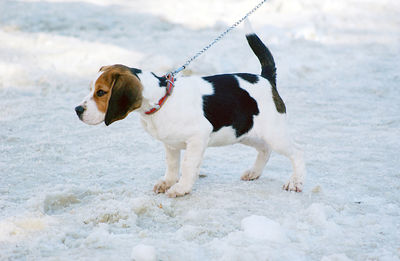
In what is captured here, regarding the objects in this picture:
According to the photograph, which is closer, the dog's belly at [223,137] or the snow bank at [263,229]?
the snow bank at [263,229]

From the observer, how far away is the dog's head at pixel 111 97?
10.6 ft

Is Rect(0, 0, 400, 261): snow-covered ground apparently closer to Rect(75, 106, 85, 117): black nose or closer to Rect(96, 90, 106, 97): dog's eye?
Rect(75, 106, 85, 117): black nose

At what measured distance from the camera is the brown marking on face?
322cm

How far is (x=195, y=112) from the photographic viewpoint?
11.6 feet

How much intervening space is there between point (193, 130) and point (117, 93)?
0.63 meters

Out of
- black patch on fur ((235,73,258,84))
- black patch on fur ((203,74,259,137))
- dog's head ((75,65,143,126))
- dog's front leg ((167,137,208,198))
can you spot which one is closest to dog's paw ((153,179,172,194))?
dog's front leg ((167,137,208,198))

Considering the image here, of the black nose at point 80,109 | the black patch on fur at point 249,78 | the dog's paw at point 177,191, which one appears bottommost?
the dog's paw at point 177,191

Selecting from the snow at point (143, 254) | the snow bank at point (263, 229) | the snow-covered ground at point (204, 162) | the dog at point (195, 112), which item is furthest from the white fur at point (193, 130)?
the snow at point (143, 254)

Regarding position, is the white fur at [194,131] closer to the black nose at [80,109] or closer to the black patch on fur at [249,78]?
the black patch on fur at [249,78]

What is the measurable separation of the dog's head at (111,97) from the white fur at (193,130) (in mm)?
13

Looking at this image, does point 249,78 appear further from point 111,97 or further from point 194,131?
point 111,97

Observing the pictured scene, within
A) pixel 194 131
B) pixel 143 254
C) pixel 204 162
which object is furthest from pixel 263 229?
pixel 204 162

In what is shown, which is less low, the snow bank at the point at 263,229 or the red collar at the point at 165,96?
the red collar at the point at 165,96

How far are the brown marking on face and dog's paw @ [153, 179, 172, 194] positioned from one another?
79 centimetres
